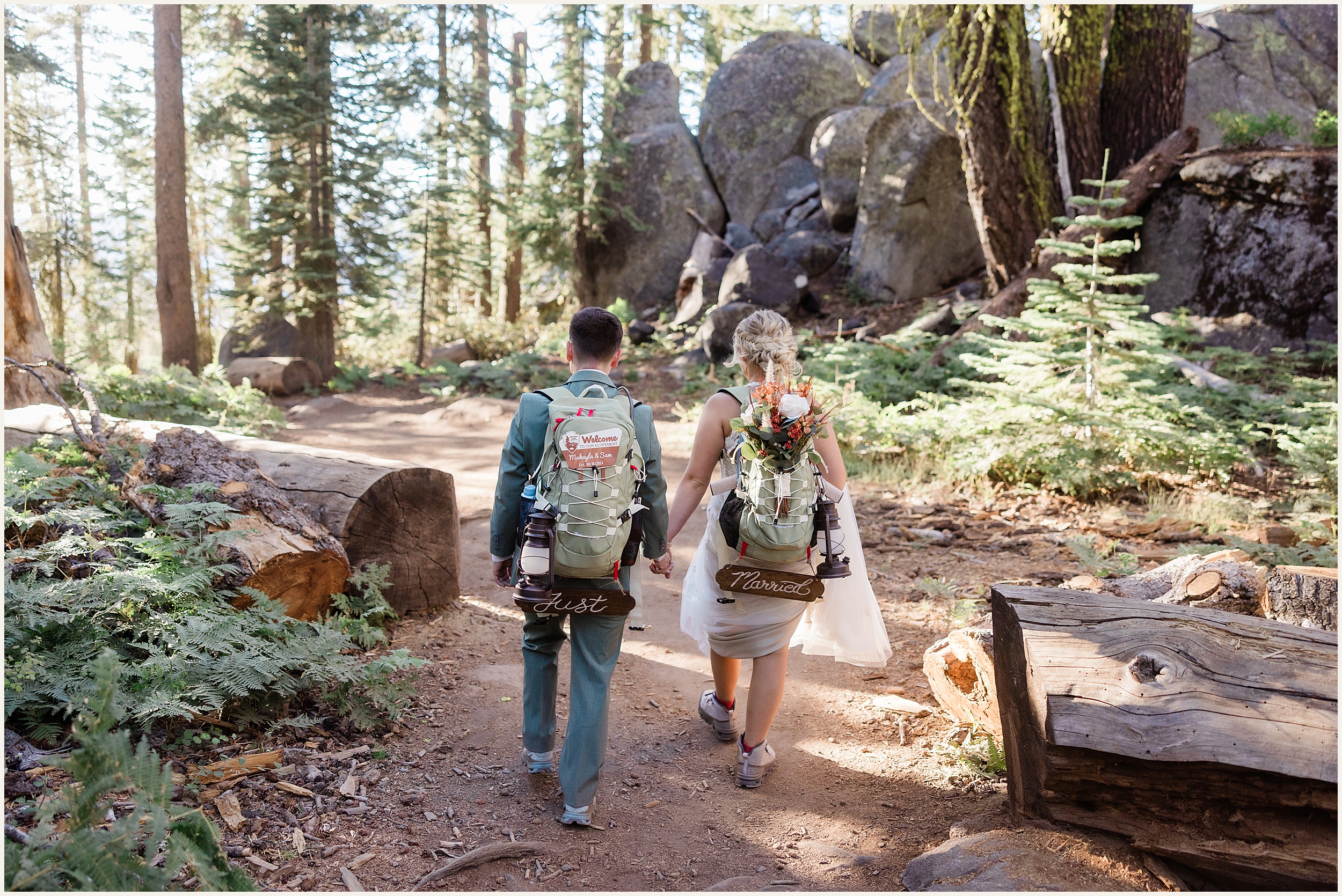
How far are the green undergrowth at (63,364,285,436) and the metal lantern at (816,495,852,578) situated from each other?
857 cm

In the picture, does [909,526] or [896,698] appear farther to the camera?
[909,526]

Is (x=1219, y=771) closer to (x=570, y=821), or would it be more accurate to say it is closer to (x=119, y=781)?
(x=570, y=821)

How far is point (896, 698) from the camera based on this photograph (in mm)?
4648

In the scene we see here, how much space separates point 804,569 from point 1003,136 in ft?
29.7

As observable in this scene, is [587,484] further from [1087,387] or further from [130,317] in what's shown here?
[130,317]

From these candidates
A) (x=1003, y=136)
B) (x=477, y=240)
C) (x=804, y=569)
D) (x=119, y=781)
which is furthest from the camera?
(x=477, y=240)

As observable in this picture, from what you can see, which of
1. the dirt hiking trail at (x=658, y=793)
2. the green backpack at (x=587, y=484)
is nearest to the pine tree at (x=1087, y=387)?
the dirt hiking trail at (x=658, y=793)

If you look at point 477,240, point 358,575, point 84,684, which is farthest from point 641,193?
point 84,684

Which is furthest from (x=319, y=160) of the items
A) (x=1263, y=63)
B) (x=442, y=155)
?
(x=1263, y=63)

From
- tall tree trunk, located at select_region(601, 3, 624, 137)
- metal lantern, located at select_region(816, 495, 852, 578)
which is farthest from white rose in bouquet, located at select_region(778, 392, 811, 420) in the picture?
tall tree trunk, located at select_region(601, 3, 624, 137)

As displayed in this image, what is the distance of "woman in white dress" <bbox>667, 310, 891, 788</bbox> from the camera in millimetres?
3740

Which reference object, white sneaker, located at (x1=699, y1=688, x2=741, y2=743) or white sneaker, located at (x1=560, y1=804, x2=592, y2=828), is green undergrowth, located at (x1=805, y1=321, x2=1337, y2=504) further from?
white sneaker, located at (x1=560, y1=804, x2=592, y2=828)

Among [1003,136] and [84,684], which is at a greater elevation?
[1003,136]

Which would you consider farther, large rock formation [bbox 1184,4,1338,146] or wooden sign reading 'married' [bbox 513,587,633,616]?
large rock formation [bbox 1184,4,1338,146]
